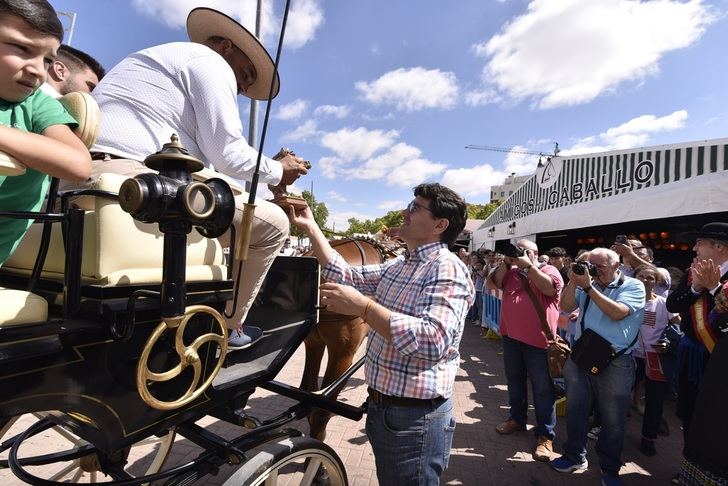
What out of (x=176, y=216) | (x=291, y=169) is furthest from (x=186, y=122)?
(x=176, y=216)

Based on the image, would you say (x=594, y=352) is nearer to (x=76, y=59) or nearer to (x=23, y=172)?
(x=23, y=172)

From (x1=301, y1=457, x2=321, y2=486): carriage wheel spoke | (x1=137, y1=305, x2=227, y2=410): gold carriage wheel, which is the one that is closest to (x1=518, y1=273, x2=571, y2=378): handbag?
(x1=301, y1=457, x2=321, y2=486): carriage wheel spoke

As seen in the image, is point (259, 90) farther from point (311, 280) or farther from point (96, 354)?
point (96, 354)

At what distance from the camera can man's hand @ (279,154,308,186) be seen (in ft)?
5.93

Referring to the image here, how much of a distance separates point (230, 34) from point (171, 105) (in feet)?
1.97

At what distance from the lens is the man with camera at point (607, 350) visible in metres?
2.93

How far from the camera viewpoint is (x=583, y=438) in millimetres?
3168

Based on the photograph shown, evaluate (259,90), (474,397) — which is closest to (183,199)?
(259,90)

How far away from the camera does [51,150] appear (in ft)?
3.02

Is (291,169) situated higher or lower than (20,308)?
higher

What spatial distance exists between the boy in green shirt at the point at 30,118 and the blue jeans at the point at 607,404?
3.45 m

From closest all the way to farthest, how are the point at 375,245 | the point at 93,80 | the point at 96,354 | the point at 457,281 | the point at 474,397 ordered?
the point at 96,354 → the point at 457,281 → the point at 93,80 → the point at 375,245 → the point at 474,397

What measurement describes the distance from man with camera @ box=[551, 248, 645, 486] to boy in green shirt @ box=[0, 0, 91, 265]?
10.1ft

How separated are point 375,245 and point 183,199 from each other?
3045mm
